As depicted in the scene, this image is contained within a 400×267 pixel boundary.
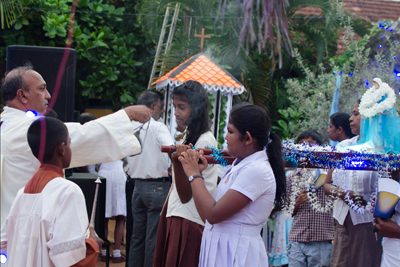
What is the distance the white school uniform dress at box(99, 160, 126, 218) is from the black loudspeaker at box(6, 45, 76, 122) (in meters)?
1.85

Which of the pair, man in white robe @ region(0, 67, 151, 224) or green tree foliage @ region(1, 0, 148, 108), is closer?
man in white robe @ region(0, 67, 151, 224)

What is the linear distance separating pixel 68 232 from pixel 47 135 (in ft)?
1.82

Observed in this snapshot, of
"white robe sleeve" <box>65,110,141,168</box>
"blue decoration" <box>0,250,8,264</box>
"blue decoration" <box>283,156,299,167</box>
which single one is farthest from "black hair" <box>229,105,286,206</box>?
"blue decoration" <box>0,250,8,264</box>

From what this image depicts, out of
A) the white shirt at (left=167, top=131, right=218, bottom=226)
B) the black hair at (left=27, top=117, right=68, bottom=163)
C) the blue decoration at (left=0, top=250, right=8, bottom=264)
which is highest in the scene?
the black hair at (left=27, top=117, right=68, bottom=163)

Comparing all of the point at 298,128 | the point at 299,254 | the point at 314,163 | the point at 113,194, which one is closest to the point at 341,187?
the point at 314,163

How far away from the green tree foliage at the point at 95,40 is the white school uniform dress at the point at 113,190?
132 inches

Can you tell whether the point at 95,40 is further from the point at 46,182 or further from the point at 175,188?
the point at 46,182

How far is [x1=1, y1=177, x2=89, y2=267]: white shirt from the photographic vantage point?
2.07 metres

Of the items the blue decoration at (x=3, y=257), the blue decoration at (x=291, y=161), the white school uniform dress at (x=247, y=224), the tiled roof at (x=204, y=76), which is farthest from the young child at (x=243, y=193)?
the tiled roof at (x=204, y=76)

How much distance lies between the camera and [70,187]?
2.15 meters

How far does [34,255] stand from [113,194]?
Result: 3925mm

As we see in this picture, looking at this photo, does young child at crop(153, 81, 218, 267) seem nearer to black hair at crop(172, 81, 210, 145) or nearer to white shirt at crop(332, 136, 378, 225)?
black hair at crop(172, 81, 210, 145)

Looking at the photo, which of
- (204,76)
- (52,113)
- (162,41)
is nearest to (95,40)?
(162,41)

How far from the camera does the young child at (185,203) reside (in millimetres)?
2816
